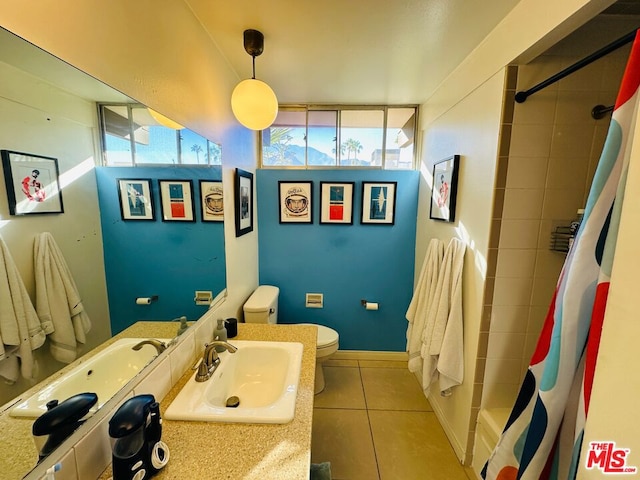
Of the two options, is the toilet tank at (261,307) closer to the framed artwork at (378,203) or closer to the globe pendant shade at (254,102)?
the framed artwork at (378,203)

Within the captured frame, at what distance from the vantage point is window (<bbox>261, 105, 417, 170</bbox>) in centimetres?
235

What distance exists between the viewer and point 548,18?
3.22 feet

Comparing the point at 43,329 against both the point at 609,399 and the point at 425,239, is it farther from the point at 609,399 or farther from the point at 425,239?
the point at 425,239

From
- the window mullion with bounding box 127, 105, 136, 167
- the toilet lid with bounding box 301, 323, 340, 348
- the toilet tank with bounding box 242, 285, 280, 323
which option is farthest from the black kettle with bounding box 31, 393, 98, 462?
the toilet lid with bounding box 301, 323, 340, 348

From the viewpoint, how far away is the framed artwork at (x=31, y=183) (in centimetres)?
52

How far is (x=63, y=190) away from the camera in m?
0.63

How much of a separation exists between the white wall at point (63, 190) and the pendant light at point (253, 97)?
0.76 meters

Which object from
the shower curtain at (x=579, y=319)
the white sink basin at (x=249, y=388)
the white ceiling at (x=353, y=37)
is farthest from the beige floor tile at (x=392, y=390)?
the white ceiling at (x=353, y=37)

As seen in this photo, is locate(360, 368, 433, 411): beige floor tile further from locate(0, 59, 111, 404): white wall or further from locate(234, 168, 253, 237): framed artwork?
locate(0, 59, 111, 404): white wall

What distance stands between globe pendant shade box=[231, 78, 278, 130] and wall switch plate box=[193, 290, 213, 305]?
3.18 feet

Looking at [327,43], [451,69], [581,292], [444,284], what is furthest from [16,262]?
[451,69]

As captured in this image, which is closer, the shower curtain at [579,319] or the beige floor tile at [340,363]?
the shower curtain at [579,319]

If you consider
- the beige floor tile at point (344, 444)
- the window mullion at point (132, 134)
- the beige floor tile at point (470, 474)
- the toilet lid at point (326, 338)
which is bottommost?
the beige floor tile at point (344, 444)

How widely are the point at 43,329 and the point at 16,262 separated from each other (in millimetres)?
182
